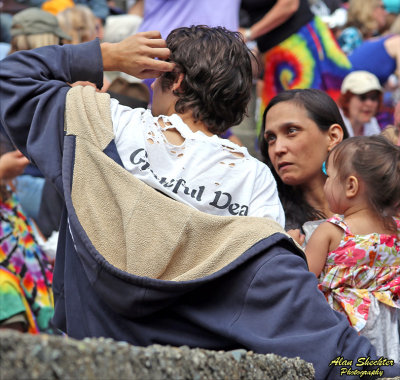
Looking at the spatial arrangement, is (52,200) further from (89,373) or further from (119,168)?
(89,373)

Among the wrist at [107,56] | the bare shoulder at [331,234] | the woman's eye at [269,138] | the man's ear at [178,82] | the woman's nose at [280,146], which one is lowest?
the bare shoulder at [331,234]

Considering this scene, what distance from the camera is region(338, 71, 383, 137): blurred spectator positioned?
5.93 metres

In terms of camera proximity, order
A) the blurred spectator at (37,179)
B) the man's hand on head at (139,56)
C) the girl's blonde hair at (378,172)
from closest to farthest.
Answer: the man's hand on head at (139,56), the girl's blonde hair at (378,172), the blurred spectator at (37,179)

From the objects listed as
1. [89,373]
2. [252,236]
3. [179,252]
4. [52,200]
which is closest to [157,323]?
[179,252]

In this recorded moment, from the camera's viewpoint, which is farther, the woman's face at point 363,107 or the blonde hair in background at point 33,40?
the woman's face at point 363,107

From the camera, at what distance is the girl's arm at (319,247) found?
306cm

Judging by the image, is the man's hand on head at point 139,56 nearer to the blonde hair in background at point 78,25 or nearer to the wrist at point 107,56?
the wrist at point 107,56

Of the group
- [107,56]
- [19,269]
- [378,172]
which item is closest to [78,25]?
[19,269]

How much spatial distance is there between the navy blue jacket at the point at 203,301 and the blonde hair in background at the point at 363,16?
5830mm

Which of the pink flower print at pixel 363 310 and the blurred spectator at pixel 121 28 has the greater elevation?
the pink flower print at pixel 363 310

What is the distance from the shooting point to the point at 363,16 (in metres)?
7.85

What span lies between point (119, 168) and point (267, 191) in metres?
0.54

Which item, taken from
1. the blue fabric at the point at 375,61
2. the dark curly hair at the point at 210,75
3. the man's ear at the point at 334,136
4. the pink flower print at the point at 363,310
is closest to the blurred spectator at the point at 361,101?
the blue fabric at the point at 375,61

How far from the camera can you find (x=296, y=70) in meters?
5.61
